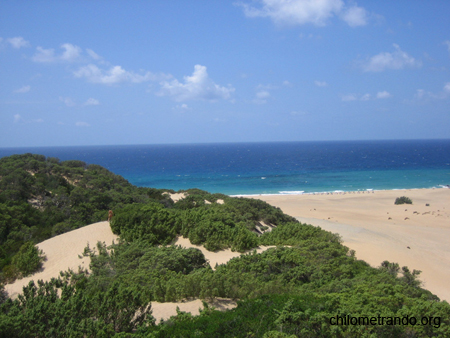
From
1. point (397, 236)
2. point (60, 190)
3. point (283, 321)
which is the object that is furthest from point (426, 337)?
point (60, 190)

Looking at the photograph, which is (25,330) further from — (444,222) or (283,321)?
(444,222)

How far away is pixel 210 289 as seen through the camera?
7477 millimetres

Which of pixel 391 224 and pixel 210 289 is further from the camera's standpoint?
pixel 391 224

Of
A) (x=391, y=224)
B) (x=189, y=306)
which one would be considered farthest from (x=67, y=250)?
(x=391, y=224)

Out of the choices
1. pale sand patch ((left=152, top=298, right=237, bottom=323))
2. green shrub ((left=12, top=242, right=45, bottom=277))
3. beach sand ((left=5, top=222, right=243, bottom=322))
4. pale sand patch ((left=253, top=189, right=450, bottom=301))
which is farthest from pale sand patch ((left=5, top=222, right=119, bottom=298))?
pale sand patch ((left=253, top=189, right=450, bottom=301))

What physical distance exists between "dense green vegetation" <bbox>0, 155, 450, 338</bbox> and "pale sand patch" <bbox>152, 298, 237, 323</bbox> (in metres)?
0.17

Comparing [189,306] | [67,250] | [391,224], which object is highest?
[189,306]

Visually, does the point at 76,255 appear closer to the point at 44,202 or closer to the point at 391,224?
the point at 44,202

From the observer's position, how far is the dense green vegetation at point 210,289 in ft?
17.2

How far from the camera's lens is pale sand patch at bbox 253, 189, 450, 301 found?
576 inches

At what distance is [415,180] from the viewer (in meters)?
56.6

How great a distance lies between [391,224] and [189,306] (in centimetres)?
2301

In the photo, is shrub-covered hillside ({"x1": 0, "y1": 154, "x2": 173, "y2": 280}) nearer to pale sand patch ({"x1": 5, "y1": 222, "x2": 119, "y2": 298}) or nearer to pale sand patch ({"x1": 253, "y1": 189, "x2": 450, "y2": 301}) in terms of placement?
pale sand patch ({"x1": 5, "y1": 222, "x2": 119, "y2": 298})

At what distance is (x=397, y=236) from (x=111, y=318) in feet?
66.7
